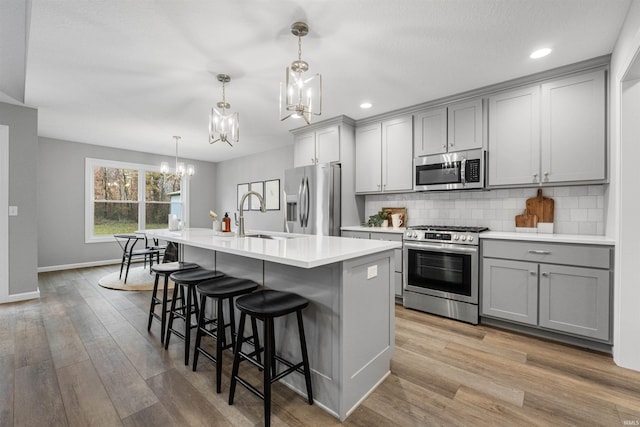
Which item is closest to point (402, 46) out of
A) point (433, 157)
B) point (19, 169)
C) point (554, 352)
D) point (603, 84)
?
point (433, 157)

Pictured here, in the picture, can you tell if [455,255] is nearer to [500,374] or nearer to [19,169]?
[500,374]

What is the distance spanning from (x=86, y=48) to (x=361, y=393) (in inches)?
132

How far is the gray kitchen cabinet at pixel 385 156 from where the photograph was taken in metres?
3.75

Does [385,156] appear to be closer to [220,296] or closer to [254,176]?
[220,296]

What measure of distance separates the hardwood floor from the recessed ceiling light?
2501 millimetres

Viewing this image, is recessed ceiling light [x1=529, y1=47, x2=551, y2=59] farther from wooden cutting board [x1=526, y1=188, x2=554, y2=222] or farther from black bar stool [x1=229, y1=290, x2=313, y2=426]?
black bar stool [x1=229, y1=290, x2=313, y2=426]

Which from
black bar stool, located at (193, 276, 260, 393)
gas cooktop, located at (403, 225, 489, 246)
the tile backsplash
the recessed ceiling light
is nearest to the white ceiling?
the recessed ceiling light

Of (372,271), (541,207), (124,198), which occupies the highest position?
(124,198)

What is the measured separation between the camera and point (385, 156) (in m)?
3.94

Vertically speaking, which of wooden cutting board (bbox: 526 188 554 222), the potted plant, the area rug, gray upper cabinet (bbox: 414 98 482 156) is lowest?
the area rug

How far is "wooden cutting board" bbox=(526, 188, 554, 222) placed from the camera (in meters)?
3.00

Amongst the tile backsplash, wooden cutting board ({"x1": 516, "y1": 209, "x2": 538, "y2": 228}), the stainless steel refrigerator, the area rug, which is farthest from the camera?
the area rug

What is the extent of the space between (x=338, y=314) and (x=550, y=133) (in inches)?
108

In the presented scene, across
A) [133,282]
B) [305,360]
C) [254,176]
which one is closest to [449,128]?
[305,360]
